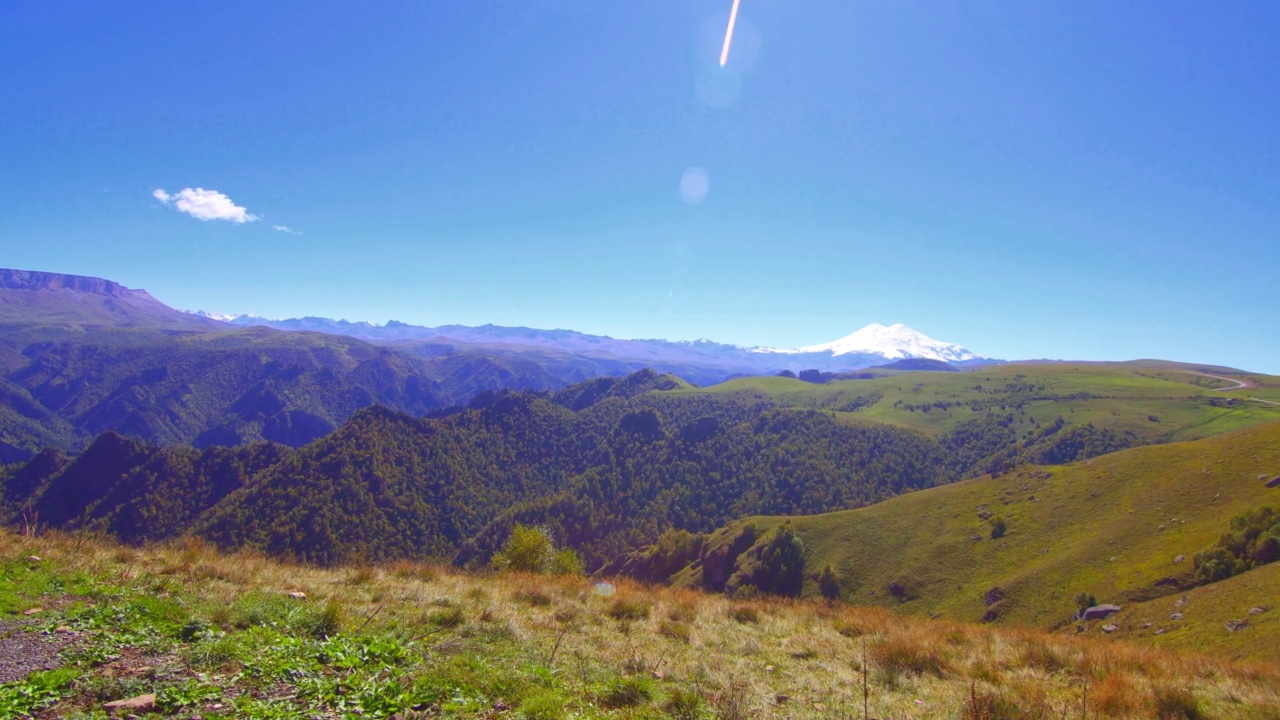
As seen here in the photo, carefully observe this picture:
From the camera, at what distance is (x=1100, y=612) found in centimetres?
5434

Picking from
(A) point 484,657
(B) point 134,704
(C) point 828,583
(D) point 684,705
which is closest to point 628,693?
(D) point 684,705

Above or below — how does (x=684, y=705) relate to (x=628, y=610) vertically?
above

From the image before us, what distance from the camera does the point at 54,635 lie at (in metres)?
7.53

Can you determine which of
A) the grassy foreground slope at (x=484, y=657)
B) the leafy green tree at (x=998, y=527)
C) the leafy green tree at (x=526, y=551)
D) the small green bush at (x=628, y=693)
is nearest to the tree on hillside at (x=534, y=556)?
the leafy green tree at (x=526, y=551)

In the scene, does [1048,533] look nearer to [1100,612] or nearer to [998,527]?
[998,527]

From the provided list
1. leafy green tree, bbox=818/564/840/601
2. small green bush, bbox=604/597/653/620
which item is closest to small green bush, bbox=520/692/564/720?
small green bush, bbox=604/597/653/620

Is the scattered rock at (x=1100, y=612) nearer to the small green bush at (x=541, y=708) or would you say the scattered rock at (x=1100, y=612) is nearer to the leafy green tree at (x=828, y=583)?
the leafy green tree at (x=828, y=583)

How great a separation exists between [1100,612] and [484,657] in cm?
7161

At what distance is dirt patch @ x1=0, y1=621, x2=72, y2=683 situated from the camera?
6371mm

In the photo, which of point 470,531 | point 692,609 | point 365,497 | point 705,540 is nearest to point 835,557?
point 705,540

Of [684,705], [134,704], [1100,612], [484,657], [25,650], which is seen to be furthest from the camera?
[1100,612]

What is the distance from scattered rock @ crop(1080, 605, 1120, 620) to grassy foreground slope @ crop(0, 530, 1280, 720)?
2226 inches

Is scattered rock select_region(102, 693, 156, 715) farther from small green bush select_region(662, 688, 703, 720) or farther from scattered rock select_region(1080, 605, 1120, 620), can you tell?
scattered rock select_region(1080, 605, 1120, 620)

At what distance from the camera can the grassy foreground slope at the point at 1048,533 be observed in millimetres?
63625
